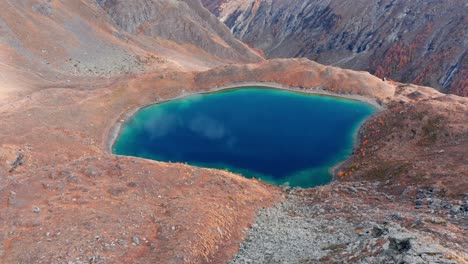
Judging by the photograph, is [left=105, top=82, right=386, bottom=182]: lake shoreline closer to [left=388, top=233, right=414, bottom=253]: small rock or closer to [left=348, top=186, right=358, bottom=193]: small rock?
[left=348, top=186, right=358, bottom=193]: small rock

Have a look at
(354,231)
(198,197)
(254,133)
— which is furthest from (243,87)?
(354,231)

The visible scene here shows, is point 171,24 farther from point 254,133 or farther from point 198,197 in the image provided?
point 198,197

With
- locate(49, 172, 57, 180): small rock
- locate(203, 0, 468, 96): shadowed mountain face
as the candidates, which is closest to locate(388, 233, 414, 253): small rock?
locate(49, 172, 57, 180): small rock

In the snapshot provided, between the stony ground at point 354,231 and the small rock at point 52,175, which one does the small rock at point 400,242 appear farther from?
the small rock at point 52,175

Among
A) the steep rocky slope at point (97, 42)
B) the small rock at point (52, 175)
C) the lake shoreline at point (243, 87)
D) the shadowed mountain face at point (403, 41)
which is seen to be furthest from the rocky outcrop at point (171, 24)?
the small rock at point (52, 175)

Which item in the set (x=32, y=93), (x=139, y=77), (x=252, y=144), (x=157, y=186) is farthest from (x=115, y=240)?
(x=139, y=77)
